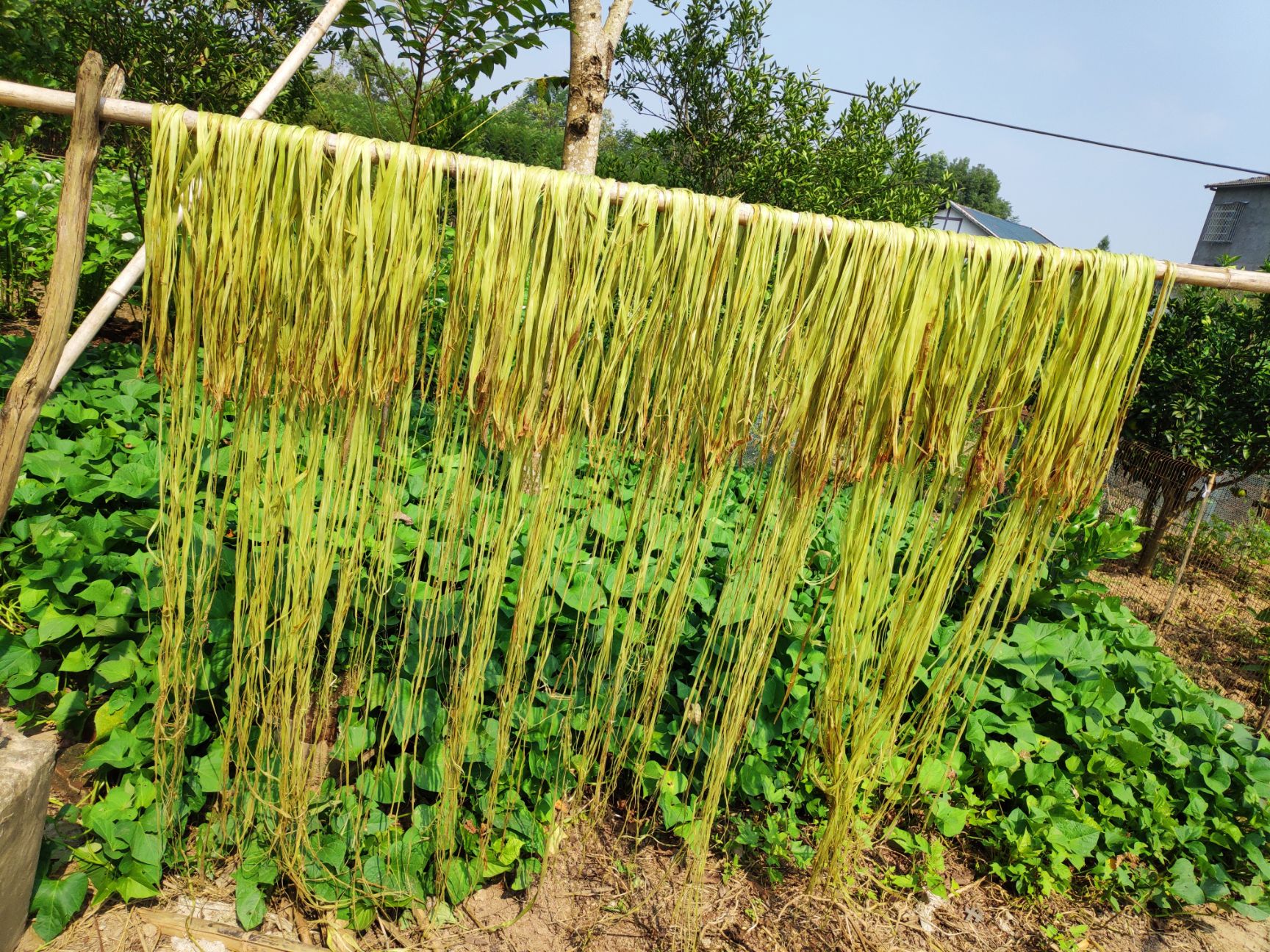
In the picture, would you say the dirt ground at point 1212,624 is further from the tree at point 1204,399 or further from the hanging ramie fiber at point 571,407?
the hanging ramie fiber at point 571,407

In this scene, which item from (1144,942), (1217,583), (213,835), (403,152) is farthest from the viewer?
(1217,583)

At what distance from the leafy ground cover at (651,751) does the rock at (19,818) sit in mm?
97

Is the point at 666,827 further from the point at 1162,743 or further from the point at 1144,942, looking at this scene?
the point at 1162,743

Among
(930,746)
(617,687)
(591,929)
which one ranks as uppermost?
(617,687)

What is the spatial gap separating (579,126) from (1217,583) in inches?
256

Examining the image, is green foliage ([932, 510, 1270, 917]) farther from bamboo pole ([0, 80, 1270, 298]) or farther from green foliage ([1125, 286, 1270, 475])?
green foliage ([1125, 286, 1270, 475])

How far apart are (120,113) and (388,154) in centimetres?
47

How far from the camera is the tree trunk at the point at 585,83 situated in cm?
A: 264

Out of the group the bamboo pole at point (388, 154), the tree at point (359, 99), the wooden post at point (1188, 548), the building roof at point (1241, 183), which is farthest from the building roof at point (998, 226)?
the bamboo pole at point (388, 154)

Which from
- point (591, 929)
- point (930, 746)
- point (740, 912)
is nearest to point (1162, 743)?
point (930, 746)

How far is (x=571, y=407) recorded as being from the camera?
1443 millimetres

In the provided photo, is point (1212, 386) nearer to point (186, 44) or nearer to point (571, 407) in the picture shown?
point (571, 407)

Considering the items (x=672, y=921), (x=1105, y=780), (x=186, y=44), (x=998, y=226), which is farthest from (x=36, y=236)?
(x=998, y=226)

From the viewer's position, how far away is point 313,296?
135 centimetres
